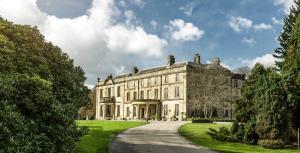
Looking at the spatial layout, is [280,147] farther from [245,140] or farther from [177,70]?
[177,70]

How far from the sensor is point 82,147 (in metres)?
29.2

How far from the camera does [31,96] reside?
1559 cm

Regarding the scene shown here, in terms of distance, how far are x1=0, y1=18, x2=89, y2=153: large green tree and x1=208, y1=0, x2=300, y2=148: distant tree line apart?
2133cm

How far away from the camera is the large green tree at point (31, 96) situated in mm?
13580

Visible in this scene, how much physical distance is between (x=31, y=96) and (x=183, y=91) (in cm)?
6180

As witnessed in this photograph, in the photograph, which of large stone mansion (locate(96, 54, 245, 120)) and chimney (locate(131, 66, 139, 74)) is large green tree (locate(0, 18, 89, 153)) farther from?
chimney (locate(131, 66, 139, 74))

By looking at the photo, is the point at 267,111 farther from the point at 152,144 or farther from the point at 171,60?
the point at 171,60

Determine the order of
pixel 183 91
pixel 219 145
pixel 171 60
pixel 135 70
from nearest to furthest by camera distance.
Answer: pixel 219 145 → pixel 183 91 → pixel 171 60 → pixel 135 70

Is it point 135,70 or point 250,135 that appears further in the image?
point 135,70

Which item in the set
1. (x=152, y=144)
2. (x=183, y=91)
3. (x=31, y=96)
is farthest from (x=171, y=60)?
(x=31, y=96)

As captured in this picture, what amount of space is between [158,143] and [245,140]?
8.88 meters

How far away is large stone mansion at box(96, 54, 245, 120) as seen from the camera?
76500mm

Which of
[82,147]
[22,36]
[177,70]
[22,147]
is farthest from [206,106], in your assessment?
[22,147]

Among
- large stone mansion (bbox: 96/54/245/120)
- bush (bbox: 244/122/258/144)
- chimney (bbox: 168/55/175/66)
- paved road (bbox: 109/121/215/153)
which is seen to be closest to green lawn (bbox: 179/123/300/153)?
bush (bbox: 244/122/258/144)
